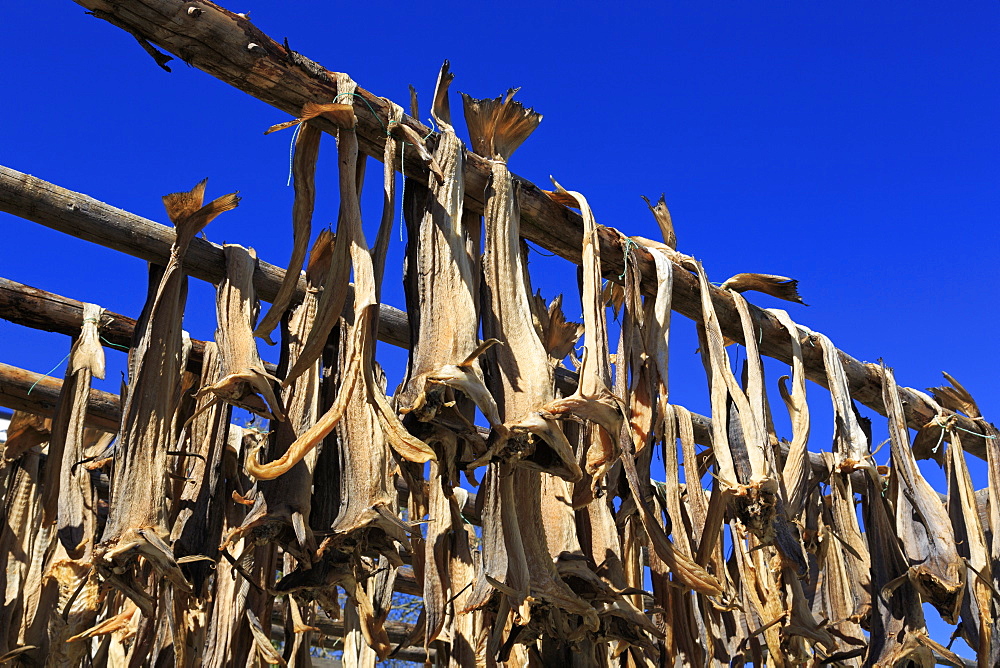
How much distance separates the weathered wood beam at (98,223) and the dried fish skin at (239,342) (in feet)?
0.23

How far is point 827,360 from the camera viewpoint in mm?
3592

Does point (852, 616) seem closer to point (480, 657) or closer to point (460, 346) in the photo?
point (480, 657)

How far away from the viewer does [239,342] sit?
2.48m

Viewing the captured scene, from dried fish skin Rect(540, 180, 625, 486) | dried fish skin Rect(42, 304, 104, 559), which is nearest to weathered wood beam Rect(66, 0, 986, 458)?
dried fish skin Rect(540, 180, 625, 486)

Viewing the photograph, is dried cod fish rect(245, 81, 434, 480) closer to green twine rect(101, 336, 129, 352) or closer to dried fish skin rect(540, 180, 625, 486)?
dried fish skin rect(540, 180, 625, 486)

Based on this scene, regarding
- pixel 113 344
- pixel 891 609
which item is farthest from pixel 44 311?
pixel 891 609

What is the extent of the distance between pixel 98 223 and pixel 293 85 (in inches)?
33.3

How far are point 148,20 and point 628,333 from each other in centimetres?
148

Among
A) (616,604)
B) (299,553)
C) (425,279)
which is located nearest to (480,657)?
(616,604)

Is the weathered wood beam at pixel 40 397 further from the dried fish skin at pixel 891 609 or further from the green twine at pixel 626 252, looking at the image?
the green twine at pixel 626 252

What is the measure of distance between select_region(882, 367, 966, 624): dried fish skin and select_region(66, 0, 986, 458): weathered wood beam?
0.77m

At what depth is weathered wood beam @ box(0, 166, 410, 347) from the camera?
8.69 ft

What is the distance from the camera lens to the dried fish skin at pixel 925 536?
288 centimetres

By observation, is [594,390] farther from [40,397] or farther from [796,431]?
[40,397]
